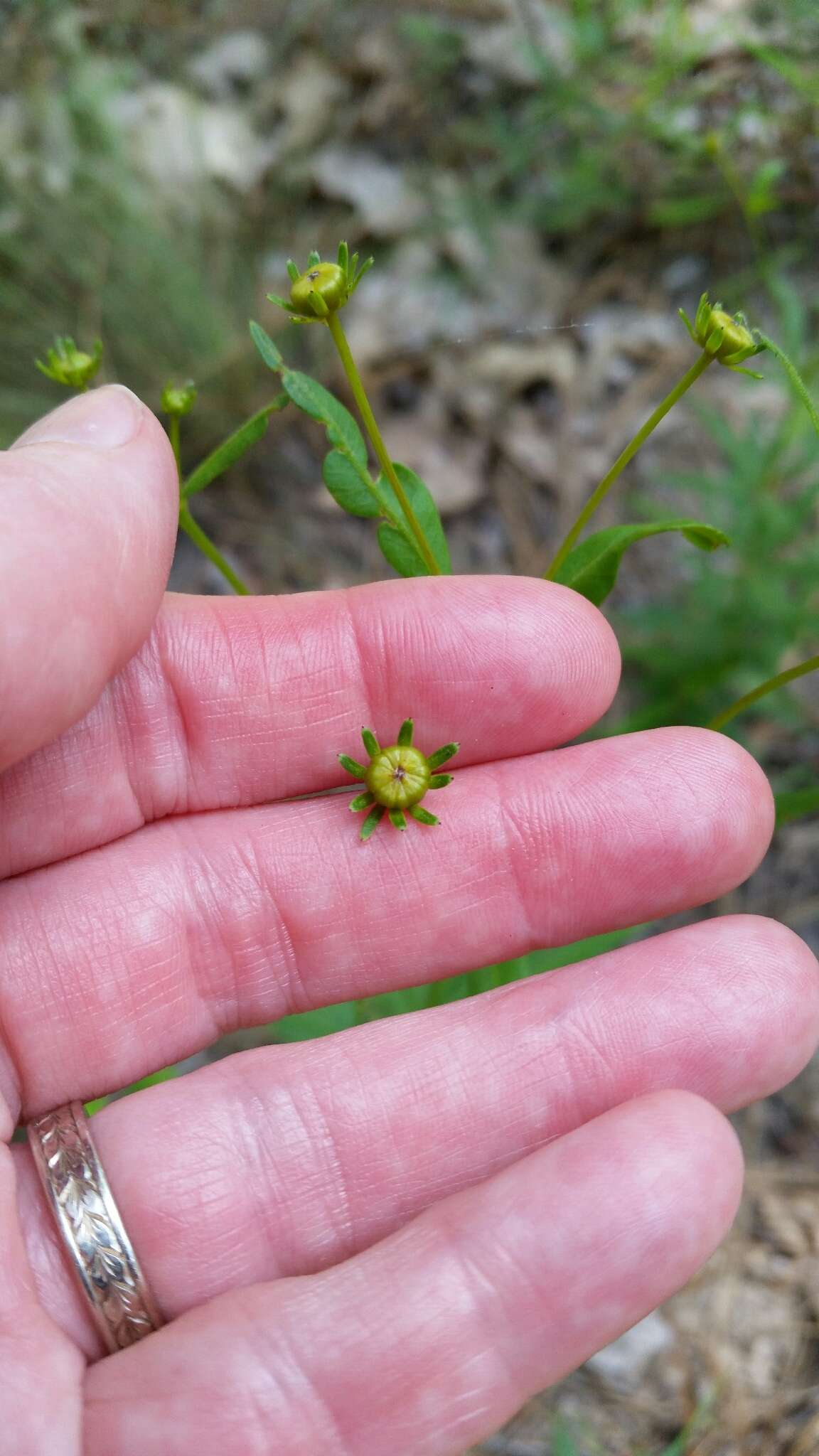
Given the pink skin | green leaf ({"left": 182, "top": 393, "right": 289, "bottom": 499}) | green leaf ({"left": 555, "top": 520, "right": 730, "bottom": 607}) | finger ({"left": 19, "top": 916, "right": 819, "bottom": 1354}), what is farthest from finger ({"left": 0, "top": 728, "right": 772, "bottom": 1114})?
green leaf ({"left": 182, "top": 393, "right": 289, "bottom": 499})

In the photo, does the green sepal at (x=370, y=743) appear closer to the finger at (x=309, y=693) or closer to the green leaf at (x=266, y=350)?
the finger at (x=309, y=693)

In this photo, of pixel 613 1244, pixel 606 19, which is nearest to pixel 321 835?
pixel 613 1244

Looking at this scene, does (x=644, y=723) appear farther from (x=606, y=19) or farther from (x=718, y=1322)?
(x=606, y=19)

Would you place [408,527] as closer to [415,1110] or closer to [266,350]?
[266,350]

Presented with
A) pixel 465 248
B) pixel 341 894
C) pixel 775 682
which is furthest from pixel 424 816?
pixel 465 248

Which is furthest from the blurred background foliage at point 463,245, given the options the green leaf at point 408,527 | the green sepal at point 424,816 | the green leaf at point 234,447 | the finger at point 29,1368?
the finger at point 29,1368

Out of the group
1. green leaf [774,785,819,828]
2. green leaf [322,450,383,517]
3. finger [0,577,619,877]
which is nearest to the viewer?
green leaf [322,450,383,517]

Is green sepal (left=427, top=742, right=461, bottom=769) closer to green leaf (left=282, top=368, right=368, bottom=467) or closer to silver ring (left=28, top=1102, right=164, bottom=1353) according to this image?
green leaf (left=282, top=368, right=368, bottom=467)
